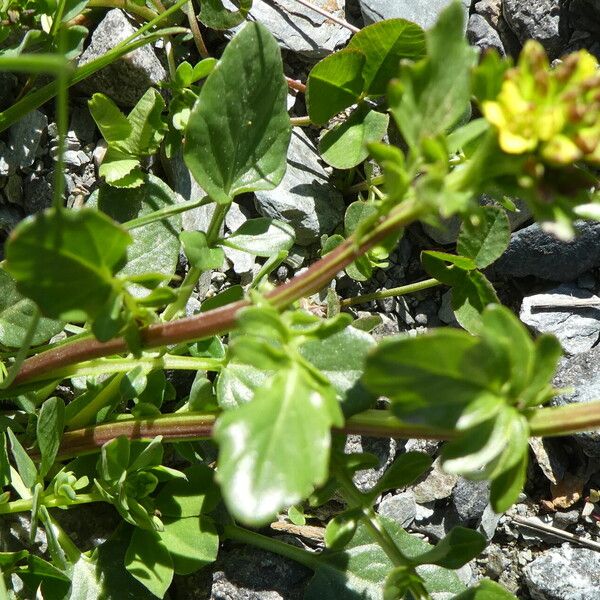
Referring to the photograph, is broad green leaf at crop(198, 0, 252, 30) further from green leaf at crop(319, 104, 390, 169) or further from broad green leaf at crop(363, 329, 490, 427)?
broad green leaf at crop(363, 329, 490, 427)

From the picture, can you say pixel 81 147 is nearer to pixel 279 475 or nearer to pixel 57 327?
pixel 57 327

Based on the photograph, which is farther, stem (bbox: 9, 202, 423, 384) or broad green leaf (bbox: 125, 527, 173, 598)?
broad green leaf (bbox: 125, 527, 173, 598)

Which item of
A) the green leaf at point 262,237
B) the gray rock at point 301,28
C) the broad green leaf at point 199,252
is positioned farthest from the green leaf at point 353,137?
the broad green leaf at point 199,252

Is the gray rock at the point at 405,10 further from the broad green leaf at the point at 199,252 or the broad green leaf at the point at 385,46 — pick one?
the broad green leaf at the point at 199,252

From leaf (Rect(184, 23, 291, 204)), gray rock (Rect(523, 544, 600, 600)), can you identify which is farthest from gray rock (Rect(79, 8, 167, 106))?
gray rock (Rect(523, 544, 600, 600))

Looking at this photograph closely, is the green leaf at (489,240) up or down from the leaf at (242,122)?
down

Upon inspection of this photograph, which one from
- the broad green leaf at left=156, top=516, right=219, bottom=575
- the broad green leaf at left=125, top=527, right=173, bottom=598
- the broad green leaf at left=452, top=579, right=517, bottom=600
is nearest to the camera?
the broad green leaf at left=452, top=579, right=517, bottom=600
